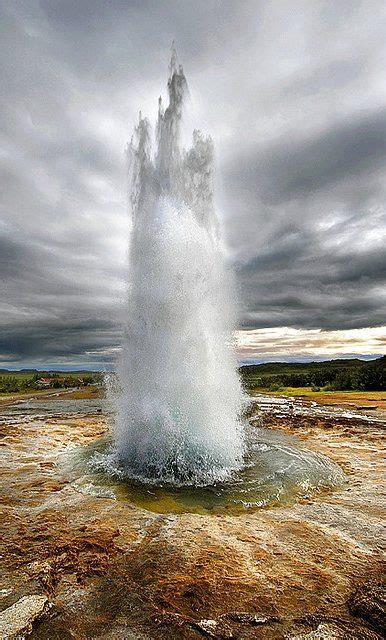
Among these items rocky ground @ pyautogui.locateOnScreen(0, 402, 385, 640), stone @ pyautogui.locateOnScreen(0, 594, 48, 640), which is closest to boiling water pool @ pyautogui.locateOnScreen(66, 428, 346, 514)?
rocky ground @ pyautogui.locateOnScreen(0, 402, 385, 640)

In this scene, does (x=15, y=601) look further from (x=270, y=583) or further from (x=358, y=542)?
(x=358, y=542)

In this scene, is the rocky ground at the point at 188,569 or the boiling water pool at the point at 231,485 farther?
the boiling water pool at the point at 231,485

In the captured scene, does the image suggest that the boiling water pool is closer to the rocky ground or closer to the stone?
the rocky ground

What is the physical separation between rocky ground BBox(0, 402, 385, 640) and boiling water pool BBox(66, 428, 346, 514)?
47cm

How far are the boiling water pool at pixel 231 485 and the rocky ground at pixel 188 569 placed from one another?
1.55 ft

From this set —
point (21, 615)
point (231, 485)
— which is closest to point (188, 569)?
point (21, 615)

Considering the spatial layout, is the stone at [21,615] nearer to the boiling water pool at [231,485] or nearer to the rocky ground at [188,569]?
the rocky ground at [188,569]

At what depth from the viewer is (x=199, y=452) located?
9.98 m

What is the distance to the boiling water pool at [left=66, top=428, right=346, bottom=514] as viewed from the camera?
7535 millimetres

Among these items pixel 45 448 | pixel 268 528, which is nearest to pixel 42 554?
pixel 268 528

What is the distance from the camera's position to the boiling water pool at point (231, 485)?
754 centimetres

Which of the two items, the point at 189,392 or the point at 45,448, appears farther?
the point at 45,448

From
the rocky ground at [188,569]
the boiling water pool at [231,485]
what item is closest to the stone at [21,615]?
the rocky ground at [188,569]

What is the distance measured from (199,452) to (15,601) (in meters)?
6.30
